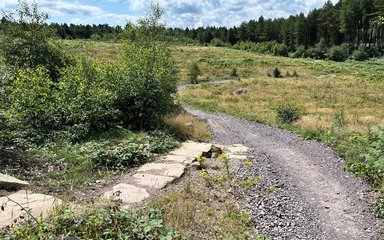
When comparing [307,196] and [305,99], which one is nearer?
[307,196]

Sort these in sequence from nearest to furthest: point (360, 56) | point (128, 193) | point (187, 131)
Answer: point (128, 193), point (187, 131), point (360, 56)

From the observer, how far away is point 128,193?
648cm

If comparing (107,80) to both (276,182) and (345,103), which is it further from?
(345,103)

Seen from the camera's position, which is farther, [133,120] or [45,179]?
[133,120]

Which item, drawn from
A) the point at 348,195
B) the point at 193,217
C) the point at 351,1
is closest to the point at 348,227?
the point at 348,195

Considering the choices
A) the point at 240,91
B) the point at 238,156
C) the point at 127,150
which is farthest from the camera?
the point at 240,91

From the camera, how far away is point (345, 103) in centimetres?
2850

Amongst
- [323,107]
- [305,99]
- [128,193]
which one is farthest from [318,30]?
[128,193]

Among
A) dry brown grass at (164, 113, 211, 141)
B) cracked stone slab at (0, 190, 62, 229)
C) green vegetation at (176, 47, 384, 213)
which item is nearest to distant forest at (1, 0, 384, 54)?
green vegetation at (176, 47, 384, 213)

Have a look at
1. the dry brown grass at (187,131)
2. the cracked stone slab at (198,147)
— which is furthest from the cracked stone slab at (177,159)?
the dry brown grass at (187,131)

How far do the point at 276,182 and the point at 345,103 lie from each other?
23.1 m

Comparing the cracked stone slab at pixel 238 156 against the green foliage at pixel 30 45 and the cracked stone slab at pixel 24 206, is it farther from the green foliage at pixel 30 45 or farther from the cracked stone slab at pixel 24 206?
the green foliage at pixel 30 45

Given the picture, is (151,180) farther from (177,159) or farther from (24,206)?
(24,206)

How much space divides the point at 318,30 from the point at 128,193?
10072cm
